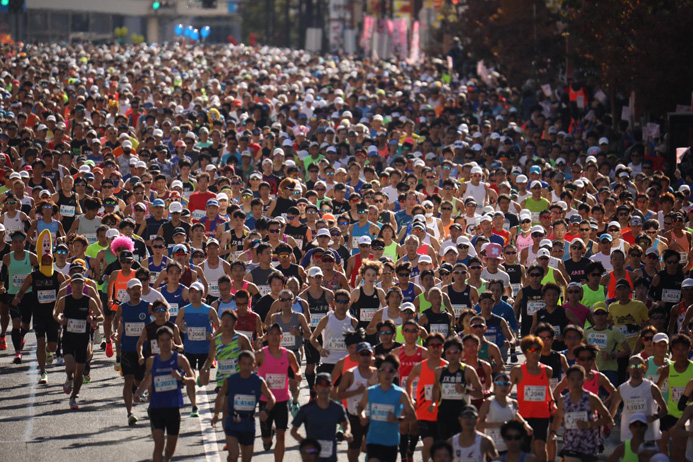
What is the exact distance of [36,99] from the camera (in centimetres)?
3416

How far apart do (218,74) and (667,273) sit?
35804mm

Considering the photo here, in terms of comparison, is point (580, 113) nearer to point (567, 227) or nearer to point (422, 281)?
point (567, 227)

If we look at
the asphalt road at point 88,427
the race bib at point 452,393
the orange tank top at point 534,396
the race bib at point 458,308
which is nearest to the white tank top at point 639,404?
the orange tank top at point 534,396

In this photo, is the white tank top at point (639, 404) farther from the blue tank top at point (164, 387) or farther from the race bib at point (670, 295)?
the race bib at point (670, 295)

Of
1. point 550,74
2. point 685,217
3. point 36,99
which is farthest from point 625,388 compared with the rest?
point 550,74

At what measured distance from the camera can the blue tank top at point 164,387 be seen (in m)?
12.4

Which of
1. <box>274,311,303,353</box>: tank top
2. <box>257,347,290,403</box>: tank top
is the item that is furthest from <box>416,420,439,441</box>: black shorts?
<box>274,311,303,353</box>: tank top

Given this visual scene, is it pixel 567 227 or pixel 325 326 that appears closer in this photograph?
pixel 325 326

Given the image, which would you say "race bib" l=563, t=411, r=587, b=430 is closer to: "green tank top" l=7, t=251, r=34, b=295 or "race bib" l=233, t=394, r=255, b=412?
"race bib" l=233, t=394, r=255, b=412

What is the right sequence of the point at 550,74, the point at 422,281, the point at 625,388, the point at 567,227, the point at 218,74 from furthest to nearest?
the point at 218,74 → the point at 550,74 → the point at 567,227 → the point at 422,281 → the point at 625,388

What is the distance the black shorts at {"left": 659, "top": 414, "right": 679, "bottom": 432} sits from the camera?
12.7 metres

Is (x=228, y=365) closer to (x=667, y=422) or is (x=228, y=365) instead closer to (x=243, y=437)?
(x=243, y=437)

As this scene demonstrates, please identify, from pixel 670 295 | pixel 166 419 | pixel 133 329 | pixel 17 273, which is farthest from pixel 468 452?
pixel 17 273

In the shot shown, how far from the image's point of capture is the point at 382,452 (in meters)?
11.5
